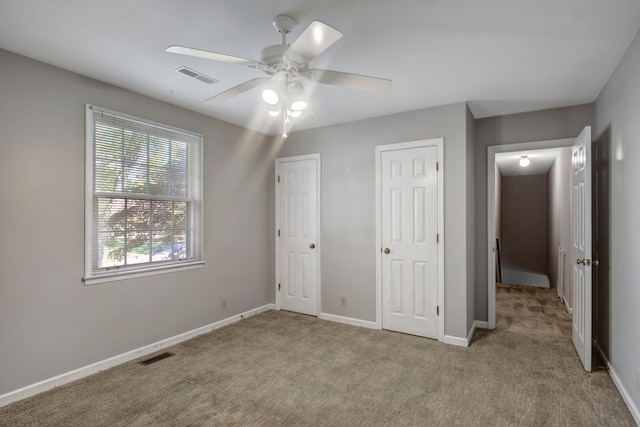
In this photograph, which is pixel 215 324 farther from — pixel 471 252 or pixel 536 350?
pixel 536 350

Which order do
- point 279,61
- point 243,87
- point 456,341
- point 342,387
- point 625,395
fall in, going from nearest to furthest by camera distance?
point 279,61
point 243,87
point 625,395
point 342,387
point 456,341

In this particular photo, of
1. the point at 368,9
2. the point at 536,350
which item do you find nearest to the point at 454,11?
the point at 368,9

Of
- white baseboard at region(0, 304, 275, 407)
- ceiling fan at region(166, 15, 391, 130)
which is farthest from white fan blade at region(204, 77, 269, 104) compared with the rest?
white baseboard at region(0, 304, 275, 407)

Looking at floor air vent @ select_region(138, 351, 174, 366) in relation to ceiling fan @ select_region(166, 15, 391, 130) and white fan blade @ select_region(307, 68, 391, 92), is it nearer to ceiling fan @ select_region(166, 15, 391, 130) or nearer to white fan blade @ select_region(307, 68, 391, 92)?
ceiling fan @ select_region(166, 15, 391, 130)

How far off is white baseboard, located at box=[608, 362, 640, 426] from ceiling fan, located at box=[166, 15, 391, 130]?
262cm

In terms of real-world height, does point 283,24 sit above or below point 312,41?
above

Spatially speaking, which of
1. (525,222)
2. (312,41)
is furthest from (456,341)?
(525,222)

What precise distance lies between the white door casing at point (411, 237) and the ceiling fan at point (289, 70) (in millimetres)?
1781

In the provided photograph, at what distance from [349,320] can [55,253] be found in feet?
9.97

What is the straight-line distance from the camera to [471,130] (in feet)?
12.3

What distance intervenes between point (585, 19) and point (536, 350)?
2.85 m

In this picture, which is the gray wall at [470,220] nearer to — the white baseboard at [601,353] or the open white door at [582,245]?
the open white door at [582,245]

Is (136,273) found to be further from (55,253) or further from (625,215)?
(625,215)

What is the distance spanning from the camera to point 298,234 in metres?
4.57
